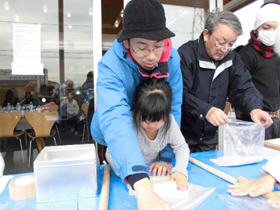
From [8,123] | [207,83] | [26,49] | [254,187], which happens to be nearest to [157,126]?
[254,187]

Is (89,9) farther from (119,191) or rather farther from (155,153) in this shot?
(119,191)

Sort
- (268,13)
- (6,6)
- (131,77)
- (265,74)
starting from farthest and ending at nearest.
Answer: (6,6), (265,74), (268,13), (131,77)

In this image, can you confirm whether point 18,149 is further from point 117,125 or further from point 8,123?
point 117,125

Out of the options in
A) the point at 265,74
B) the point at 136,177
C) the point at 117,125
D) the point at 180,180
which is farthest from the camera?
the point at 265,74

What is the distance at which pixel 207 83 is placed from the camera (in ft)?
4.64

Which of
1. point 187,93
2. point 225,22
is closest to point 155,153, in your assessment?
point 187,93

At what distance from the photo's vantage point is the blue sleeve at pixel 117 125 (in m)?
0.62

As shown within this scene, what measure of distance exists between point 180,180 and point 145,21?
0.62m

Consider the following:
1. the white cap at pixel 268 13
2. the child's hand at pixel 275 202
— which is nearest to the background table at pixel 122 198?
the child's hand at pixel 275 202

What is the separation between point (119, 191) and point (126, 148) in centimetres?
26

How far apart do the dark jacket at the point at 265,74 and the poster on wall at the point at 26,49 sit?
6.85ft

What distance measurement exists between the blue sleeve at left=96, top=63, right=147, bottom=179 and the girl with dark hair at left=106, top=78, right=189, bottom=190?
6.4 inches

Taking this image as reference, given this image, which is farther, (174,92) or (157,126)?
(174,92)

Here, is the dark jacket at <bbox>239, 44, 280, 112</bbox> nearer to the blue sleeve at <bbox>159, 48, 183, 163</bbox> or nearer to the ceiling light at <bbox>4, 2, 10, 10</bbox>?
the blue sleeve at <bbox>159, 48, 183, 163</bbox>
